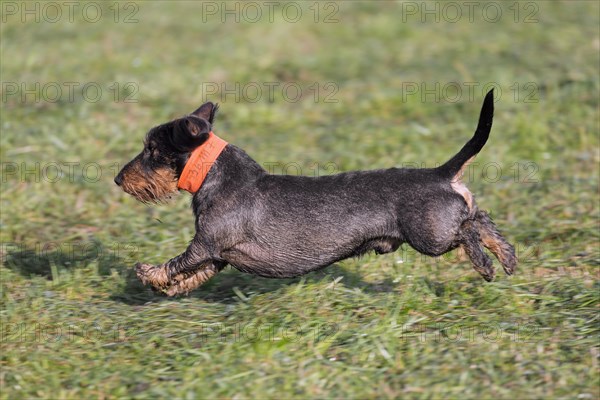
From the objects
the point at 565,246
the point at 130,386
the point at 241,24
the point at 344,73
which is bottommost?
the point at 130,386

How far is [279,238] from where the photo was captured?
6.23m

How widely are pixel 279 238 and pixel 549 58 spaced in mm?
7461

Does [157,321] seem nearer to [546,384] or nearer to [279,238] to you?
[279,238]

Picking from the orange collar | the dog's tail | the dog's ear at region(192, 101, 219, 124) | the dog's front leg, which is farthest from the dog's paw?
the dog's tail

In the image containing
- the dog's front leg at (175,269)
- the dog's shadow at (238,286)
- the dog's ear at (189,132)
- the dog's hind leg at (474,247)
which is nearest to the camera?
the dog's ear at (189,132)

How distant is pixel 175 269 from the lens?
632 centimetres

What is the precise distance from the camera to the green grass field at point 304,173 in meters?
5.61

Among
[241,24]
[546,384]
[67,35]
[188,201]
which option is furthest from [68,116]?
[546,384]

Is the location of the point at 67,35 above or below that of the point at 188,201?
above

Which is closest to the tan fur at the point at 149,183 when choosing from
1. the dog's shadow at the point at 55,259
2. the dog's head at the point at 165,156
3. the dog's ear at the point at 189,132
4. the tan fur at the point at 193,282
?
the dog's head at the point at 165,156

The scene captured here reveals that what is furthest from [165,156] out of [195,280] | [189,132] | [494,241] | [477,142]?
[494,241]

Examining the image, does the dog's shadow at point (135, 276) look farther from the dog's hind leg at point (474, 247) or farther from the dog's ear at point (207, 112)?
the dog's ear at point (207, 112)

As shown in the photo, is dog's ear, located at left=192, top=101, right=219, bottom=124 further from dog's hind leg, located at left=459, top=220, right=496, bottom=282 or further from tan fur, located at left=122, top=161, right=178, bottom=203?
dog's hind leg, located at left=459, top=220, right=496, bottom=282

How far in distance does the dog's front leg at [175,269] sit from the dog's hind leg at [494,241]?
182 cm
